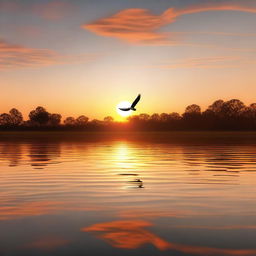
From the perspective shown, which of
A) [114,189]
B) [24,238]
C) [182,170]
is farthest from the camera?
[182,170]

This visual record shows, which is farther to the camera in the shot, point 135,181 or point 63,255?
point 135,181

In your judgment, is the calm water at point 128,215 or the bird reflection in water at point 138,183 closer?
the calm water at point 128,215

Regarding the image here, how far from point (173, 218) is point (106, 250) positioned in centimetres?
469

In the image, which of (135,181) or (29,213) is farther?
(135,181)

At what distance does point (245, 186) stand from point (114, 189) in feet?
21.9

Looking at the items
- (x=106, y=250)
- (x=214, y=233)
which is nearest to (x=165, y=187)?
(x=214, y=233)

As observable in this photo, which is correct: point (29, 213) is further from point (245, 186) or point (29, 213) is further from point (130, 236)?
point (245, 186)

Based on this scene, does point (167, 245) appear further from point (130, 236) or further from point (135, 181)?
point (135, 181)

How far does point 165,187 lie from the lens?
26047 millimetres

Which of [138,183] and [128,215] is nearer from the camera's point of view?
[128,215]

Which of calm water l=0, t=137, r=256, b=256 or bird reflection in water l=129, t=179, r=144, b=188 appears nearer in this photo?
calm water l=0, t=137, r=256, b=256

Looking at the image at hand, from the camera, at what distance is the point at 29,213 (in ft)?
59.8

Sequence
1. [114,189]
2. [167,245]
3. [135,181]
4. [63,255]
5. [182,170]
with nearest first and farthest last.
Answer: [63,255], [167,245], [114,189], [135,181], [182,170]

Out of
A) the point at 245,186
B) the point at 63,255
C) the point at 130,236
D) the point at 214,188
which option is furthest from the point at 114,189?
the point at 63,255
